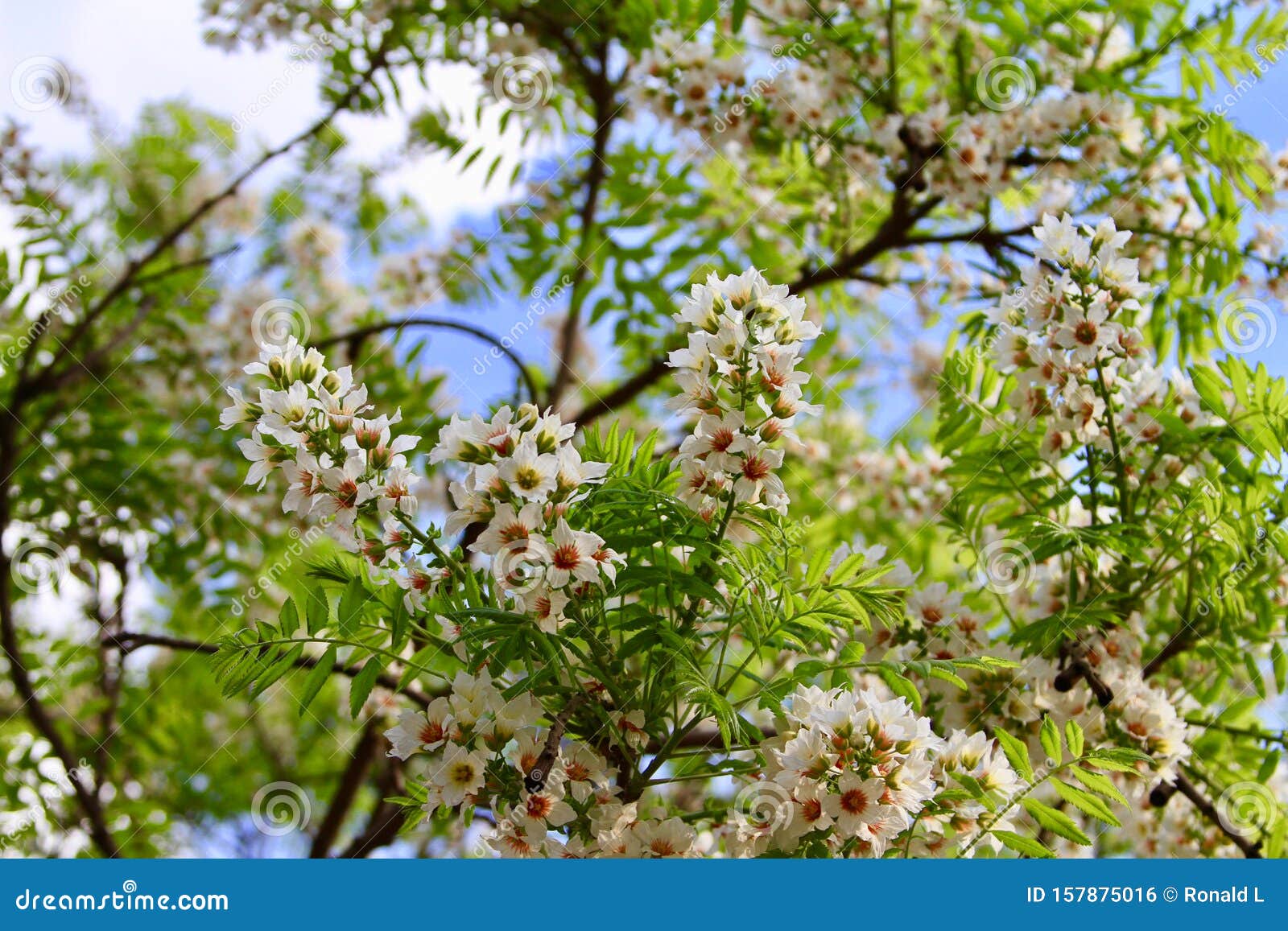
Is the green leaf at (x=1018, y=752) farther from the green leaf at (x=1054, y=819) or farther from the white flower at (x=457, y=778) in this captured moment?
the white flower at (x=457, y=778)

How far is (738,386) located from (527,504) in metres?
0.36

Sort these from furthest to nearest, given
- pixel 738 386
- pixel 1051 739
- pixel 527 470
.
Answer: pixel 1051 739 < pixel 738 386 < pixel 527 470

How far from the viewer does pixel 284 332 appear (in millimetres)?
4648

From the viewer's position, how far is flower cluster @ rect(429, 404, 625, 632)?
60.8 inches

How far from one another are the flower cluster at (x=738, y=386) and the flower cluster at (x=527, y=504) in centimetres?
18

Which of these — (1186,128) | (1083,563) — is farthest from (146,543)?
(1186,128)

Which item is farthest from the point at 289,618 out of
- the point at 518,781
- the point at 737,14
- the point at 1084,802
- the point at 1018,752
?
the point at 737,14

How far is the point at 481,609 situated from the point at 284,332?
3421 millimetres

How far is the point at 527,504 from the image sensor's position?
1.55m

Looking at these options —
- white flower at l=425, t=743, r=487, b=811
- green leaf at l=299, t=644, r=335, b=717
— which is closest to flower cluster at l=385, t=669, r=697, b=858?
white flower at l=425, t=743, r=487, b=811

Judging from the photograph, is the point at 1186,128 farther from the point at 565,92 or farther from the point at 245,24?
the point at 245,24

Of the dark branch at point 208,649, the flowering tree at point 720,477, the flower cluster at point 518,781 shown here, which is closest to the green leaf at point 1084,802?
the flowering tree at point 720,477

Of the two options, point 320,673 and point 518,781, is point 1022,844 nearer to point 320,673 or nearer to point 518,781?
point 518,781

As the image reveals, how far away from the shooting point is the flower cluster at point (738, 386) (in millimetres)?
1643
